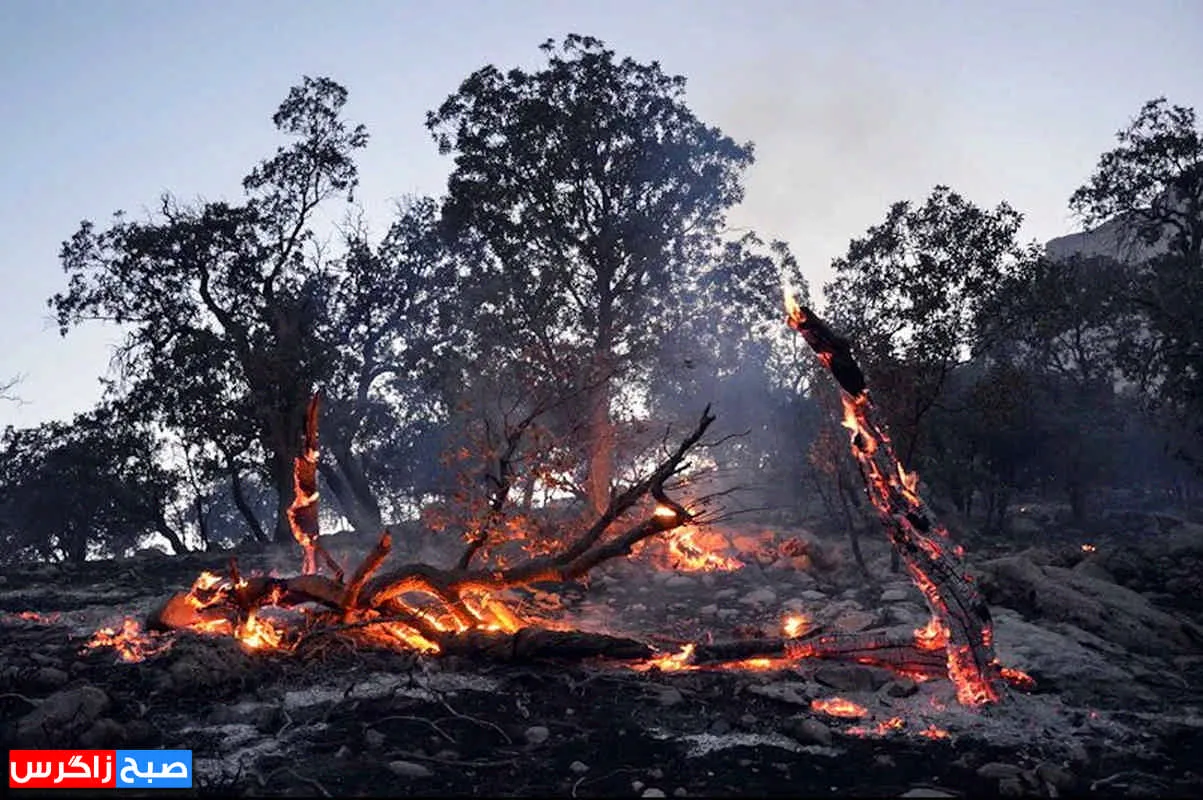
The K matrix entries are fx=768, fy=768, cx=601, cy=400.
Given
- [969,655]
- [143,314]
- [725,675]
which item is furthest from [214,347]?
[969,655]

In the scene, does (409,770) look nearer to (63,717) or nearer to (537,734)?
(537,734)

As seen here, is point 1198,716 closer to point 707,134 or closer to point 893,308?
point 893,308

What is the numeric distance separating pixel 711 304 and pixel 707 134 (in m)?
4.75

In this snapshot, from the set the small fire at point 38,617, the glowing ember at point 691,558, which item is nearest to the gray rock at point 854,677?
the glowing ember at point 691,558

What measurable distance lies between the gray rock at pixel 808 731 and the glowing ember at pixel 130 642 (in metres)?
6.56

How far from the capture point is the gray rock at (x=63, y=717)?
220 inches

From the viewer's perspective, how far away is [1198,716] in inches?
282

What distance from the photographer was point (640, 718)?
276 inches

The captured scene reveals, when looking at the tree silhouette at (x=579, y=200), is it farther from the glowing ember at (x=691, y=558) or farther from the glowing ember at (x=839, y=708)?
the glowing ember at (x=839, y=708)

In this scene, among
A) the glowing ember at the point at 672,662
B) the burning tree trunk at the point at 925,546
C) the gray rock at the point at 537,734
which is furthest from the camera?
the glowing ember at the point at 672,662

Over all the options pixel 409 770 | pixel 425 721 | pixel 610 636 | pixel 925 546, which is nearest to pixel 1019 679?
pixel 925 546

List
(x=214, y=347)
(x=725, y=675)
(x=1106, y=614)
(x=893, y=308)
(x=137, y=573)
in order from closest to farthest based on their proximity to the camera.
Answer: (x=725, y=675), (x=1106, y=614), (x=893, y=308), (x=137, y=573), (x=214, y=347)

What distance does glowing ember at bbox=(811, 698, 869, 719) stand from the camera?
704 cm

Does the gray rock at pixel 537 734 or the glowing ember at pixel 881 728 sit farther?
the glowing ember at pixel 881 728
